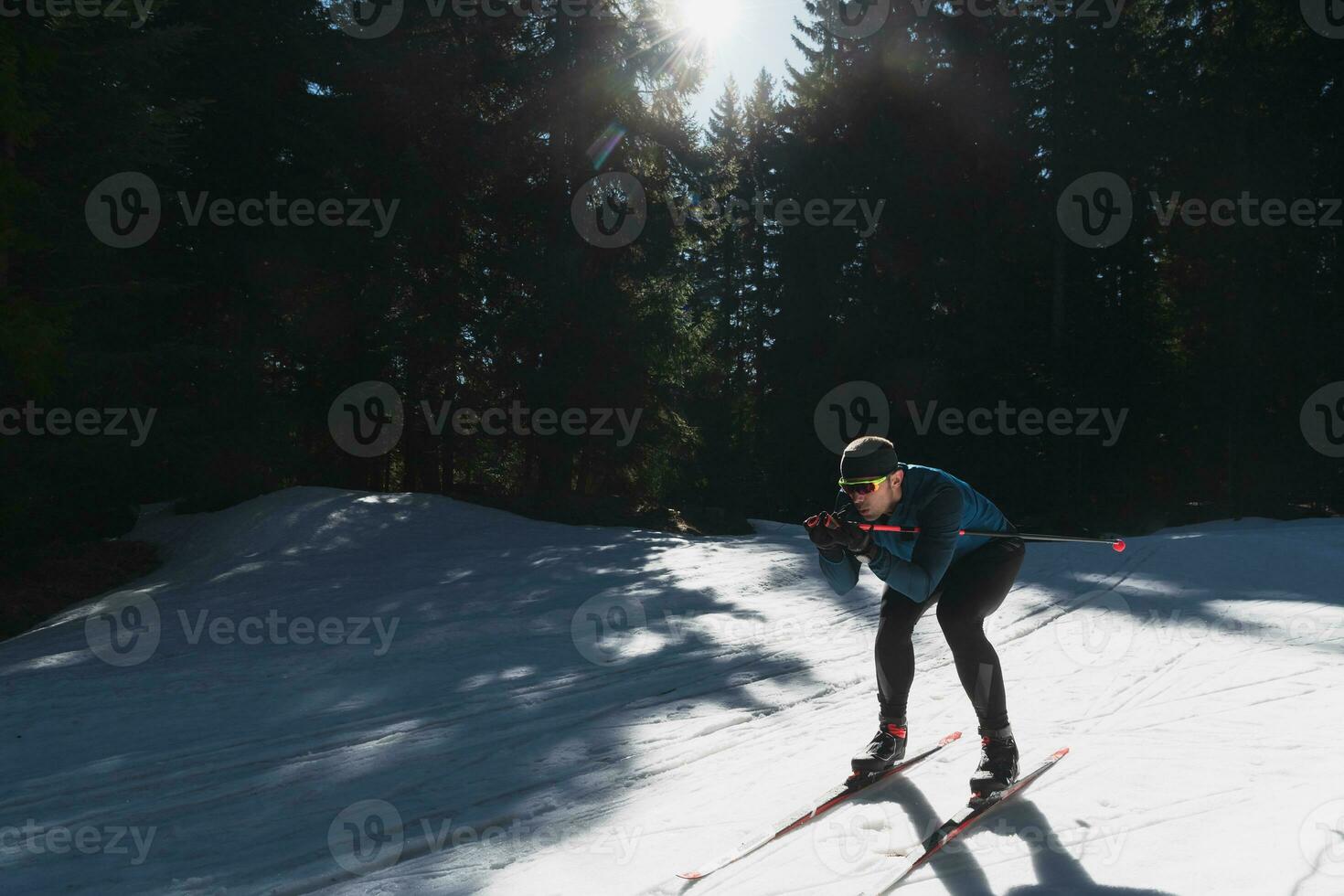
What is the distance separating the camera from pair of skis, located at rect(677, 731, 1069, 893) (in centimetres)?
336

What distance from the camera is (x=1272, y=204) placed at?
20562 millimetres

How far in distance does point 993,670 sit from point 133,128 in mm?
11962

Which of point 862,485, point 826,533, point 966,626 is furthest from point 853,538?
point 966,626

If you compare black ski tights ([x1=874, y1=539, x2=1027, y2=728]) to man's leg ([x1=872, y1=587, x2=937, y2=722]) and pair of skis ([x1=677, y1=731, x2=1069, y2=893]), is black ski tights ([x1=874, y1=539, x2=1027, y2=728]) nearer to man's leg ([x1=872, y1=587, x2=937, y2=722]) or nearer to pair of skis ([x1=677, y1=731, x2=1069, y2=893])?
man's leg ([x1=872, y1=587, x2=937, y2=722])

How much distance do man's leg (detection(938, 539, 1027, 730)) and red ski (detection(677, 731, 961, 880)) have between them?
22.7 inches

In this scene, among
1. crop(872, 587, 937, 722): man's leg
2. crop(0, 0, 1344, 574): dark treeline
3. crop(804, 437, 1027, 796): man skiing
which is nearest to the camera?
crop(804, 437, 1027, 796): man skiing

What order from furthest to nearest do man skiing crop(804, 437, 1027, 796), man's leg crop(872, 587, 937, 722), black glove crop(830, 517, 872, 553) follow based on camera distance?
1. man's leg crop(872, 587, 937, 722)
2. man skiing crop(804, 437, 1027, 796)
3. black glove crop(830, 517, 872, 553)

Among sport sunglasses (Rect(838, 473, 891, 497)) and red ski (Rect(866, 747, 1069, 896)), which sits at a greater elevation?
sport sunglasses (Rect(838, 473, 891, 497))

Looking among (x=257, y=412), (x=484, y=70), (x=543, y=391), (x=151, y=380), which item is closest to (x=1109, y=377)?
(x=543, y=391)

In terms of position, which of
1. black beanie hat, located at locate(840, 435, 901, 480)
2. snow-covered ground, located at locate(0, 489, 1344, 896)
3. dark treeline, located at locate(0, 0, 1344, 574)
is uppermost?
dark treeline, located at locate(0, 0, 1344, 574)

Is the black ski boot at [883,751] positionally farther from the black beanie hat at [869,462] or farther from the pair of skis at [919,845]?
the black beanie hat at [869,462]

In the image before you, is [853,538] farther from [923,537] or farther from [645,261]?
[645,261]

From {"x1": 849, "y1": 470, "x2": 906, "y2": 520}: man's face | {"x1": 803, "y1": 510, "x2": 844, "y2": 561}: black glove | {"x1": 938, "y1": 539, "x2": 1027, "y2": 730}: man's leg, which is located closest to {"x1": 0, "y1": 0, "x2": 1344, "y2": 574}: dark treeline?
{"x1": 803, "y1": 510, "x2": 844, "y2": 561}: black glove

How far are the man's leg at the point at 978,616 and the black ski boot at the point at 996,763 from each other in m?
0.05
